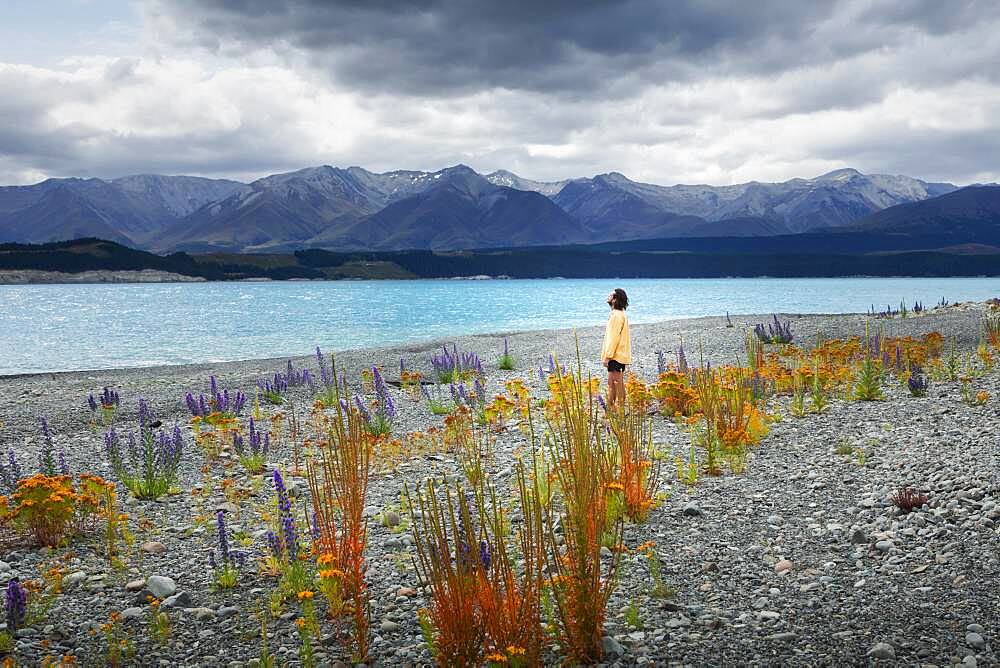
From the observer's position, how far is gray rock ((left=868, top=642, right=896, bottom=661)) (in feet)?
15.2

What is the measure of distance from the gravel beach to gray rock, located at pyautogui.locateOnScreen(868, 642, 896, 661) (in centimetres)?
2

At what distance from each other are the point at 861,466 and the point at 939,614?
415cm

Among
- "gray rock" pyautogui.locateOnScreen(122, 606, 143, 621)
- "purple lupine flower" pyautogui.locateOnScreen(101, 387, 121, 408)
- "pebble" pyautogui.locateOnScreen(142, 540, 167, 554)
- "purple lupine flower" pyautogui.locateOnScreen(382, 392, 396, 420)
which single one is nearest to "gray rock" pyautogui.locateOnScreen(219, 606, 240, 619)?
"gray rock" pyautogui.locateOnScreen(122, 606, 143, 621)

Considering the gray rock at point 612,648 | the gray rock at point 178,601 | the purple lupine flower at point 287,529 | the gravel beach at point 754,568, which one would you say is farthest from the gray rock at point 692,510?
the gray rock at point 178,601

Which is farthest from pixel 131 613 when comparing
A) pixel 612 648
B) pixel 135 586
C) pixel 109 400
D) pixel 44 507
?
pixel 109 400

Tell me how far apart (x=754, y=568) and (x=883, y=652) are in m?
1.69

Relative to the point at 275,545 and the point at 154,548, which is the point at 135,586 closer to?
the point at 154,548

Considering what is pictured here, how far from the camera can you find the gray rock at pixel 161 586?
647 centimetres

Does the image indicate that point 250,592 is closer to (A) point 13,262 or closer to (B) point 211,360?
(B) point 211,360

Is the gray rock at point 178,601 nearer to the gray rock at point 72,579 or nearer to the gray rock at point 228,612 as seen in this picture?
the gray rock at point 228,612

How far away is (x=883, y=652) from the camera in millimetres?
4660

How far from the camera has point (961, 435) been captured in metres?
9.73

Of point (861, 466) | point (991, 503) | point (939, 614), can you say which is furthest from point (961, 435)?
point (939, 614)

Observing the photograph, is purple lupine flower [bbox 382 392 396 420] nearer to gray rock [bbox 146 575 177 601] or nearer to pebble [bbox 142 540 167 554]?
pebble [bbox 142 540 167 554]
